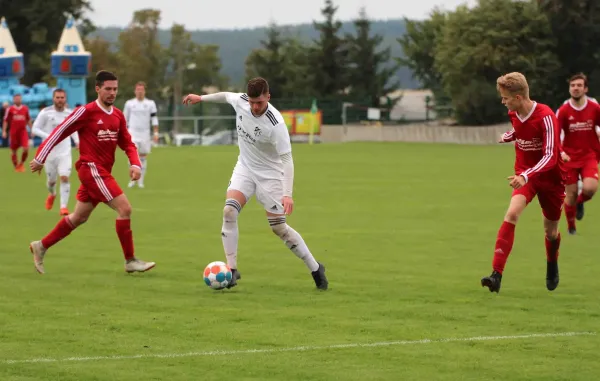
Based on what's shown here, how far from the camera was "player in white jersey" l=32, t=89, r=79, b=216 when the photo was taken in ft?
63.5

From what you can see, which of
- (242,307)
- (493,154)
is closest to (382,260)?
(242,307)

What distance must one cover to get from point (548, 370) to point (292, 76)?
78.6 metres

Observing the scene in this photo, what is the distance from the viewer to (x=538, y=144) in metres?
10.8

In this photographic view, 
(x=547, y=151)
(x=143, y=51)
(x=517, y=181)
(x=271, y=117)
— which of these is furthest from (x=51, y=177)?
A: (x=143, y=51)

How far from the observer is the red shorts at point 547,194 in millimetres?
10867

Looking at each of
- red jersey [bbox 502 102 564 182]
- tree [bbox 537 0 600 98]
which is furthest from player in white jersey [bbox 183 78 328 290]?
tree [bbox 537 0 600 98]

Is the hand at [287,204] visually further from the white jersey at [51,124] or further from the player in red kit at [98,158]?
the white jersey at [51,124]

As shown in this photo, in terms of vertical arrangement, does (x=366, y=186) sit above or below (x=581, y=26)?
below

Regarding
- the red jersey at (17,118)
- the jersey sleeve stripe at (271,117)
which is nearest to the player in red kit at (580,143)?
the jersey sleeve stripe at (271,117)

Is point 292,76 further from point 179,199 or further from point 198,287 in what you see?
point 198,287

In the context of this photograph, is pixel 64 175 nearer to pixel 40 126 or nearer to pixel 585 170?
pixel 40 126

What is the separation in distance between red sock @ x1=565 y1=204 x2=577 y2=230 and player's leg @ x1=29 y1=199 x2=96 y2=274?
713 cm

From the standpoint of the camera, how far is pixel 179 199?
22953 mm

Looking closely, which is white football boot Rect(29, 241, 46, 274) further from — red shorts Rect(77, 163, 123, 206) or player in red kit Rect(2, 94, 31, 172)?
player in red kit Rect(2, 94, 31, 172)
